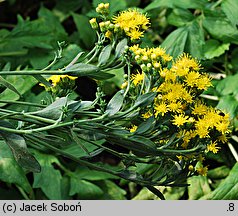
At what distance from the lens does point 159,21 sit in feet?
7.64

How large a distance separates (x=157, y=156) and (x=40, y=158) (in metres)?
0.69

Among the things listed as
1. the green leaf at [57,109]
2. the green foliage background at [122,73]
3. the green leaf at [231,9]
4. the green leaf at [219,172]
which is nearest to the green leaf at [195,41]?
the green foliage background at [122,73]

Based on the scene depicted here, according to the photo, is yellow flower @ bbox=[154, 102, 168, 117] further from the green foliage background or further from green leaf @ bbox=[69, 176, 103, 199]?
green leaf @ bbox=[69, 176, 103, 199]

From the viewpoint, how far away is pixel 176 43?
186 cm

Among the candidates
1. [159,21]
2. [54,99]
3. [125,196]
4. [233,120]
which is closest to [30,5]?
[159,21]

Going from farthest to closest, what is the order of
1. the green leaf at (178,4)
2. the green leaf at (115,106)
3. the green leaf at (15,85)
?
the green leaf at (178,4)
the green leaf at (15,85)
the green leaf at (115,106)

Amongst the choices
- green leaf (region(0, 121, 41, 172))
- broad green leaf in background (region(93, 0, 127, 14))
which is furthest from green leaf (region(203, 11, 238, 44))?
green leaf (region(0, 121, 41, 172))

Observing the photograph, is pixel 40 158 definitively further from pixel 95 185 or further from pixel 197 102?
pixel 197 102

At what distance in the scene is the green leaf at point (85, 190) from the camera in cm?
192

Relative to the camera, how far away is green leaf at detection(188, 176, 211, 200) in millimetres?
1857

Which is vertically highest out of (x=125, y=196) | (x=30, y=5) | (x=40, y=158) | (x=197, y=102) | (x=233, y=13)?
(x=30, y=5)

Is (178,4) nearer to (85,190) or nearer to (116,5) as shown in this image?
(116,5)

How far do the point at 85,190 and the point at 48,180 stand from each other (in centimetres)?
16

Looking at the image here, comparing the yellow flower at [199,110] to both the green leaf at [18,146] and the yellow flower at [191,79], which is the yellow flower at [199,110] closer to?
the yellow flower at [191,79]
